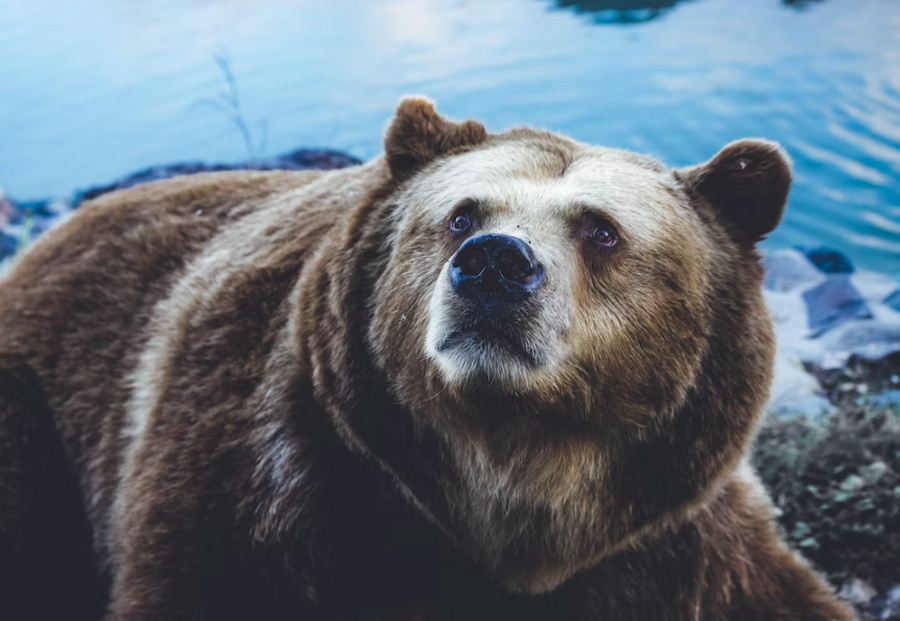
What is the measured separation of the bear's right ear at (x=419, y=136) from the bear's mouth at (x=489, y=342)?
918 mm

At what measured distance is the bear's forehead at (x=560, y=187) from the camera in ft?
7.68

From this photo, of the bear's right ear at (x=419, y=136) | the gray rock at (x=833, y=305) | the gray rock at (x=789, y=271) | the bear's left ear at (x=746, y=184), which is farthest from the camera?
the gray rock at (x=789, y=271)

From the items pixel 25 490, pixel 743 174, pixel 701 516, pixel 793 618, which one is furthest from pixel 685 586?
pixel 25 490

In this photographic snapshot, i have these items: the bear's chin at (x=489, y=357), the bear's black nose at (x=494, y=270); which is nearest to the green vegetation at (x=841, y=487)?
the bear's chin at (x=489, y=357)

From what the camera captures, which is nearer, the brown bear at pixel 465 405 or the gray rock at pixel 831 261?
the brown bear at pixel 465 405

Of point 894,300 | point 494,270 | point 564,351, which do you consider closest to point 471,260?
point 494,270

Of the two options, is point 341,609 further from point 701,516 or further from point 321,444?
point 701,516

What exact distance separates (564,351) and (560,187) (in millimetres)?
523

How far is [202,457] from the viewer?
271 centimetres

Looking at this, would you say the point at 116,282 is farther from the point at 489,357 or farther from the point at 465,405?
the point at 489,357

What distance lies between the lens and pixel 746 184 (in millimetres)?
2562

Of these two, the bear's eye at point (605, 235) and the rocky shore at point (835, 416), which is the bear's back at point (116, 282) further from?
the rocky shore at point (835, 416)

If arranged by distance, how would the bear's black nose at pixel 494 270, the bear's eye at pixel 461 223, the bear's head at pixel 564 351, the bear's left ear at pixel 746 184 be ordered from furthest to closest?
the bear's left ear at pixel 746 184
the bear's eye at pixel 461 223
the bear's head at pixel 564 351
the bear's black nose at pixel 494 270

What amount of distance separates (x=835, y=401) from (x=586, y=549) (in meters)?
2.92
